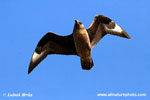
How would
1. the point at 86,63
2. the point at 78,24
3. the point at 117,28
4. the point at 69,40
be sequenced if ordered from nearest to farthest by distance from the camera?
the point at 86,63 < the point at 78,24 < the point at 69,40 < the point at 117,28

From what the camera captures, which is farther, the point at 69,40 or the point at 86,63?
the point at 69,40

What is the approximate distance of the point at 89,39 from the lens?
9.64 metres

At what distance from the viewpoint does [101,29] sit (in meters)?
9.82

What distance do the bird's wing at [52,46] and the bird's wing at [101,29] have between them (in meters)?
0.77

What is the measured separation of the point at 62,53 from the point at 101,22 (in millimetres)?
1831

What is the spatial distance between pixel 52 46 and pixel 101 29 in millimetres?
1922

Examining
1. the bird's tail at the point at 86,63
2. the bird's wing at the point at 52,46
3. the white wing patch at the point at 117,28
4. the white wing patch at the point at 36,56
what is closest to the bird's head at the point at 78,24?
the bird's wing at the point at 52,46

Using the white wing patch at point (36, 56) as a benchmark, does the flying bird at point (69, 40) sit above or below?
above

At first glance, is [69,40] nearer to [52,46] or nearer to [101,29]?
[52,46]

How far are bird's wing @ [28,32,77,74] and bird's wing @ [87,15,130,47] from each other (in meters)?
0.77

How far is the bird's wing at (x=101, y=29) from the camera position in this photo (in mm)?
9680

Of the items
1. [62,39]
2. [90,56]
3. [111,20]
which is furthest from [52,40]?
[111,20]

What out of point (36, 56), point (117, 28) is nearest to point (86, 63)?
point (117, 28)

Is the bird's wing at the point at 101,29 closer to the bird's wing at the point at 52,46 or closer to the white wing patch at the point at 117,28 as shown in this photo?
the white wing patch at the point at 117,28
